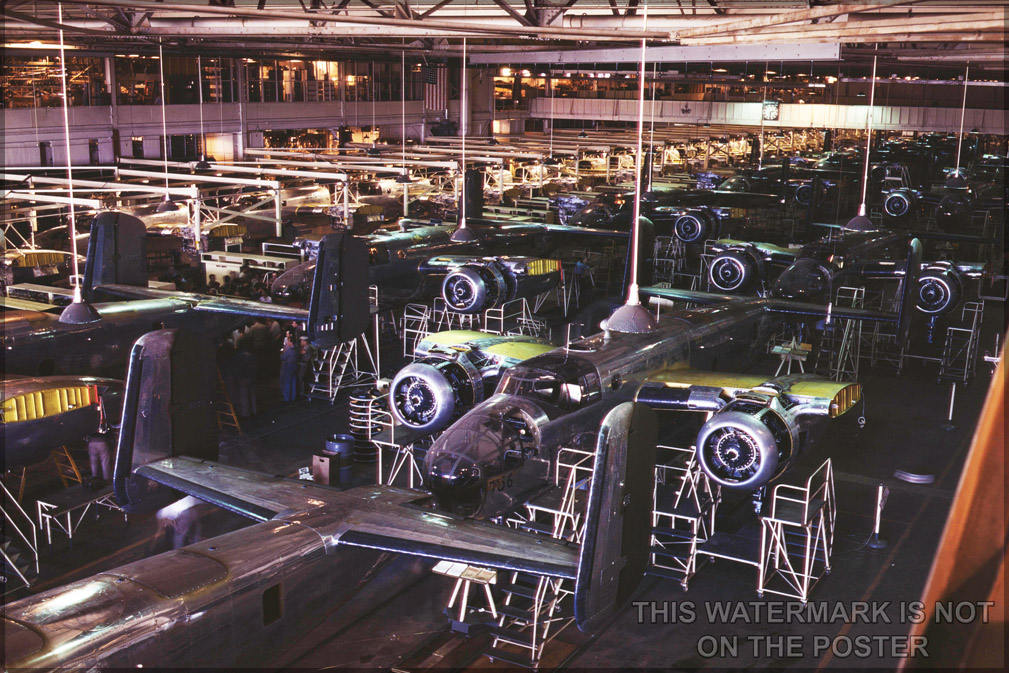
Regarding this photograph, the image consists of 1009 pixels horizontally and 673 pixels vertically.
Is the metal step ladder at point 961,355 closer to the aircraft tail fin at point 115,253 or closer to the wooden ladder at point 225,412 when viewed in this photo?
the wooden ladder at point 225,412

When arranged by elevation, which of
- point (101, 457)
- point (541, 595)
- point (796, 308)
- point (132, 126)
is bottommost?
point (541, 595)

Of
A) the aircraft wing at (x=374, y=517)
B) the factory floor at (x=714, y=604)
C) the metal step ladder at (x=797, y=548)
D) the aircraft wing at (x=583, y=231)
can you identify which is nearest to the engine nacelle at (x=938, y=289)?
the factory floor at (x=714, y=604)

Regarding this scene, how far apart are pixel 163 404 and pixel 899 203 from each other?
37.0 metres

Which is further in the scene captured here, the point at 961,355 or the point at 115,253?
the point at 961,355

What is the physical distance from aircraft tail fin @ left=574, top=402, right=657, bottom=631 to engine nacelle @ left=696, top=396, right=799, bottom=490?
366 centimetres

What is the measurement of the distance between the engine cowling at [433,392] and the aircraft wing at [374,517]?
3.69 metres

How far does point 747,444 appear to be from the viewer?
14.3 meters

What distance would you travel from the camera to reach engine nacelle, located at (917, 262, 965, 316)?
25406mm

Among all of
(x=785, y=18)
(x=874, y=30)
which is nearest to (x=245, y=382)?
(x=785, y=18)

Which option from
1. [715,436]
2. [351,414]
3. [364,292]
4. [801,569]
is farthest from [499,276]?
[801,569]

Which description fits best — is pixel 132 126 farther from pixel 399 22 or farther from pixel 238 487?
pixel 238 487

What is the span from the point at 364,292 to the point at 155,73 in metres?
30.5

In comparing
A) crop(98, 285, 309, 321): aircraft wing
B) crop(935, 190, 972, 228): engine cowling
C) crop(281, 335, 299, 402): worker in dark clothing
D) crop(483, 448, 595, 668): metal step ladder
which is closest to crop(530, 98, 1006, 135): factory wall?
crop(935, 190, 972, 228): engine cowling

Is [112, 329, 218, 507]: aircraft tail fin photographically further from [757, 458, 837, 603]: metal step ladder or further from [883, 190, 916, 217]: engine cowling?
[883, 190, 916, 217]: engine cowling
